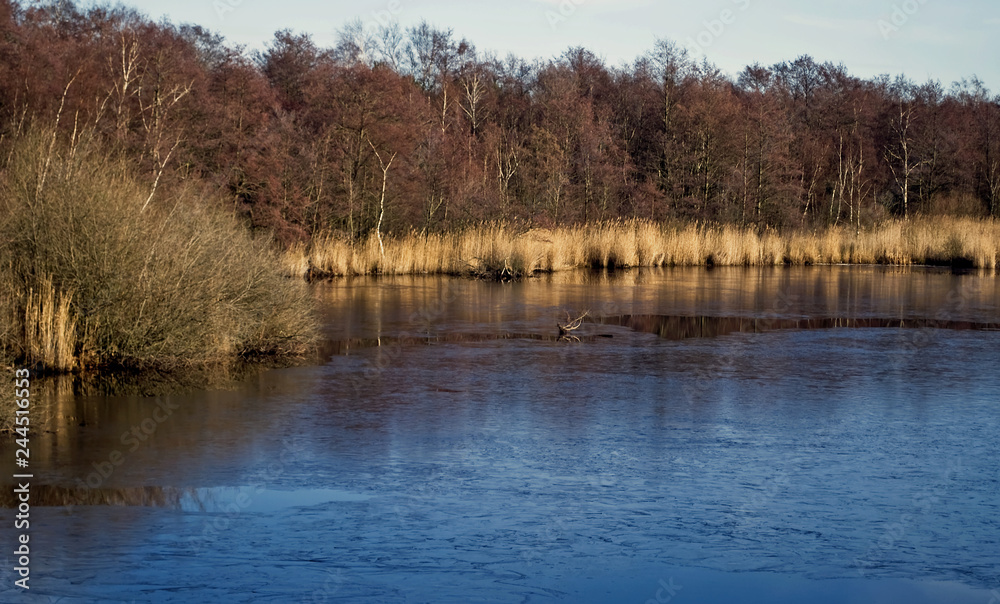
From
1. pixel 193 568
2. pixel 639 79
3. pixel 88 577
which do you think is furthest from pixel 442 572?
pixel 639 79

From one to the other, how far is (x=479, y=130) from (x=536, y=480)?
40.3 metres

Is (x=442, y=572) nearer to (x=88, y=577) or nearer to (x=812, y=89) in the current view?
(x=88, y=577)

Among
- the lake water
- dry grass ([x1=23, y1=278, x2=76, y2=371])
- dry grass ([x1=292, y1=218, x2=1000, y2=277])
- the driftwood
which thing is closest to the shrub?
dry grass ([x1=23, y1=278, x2=76, y2=371])

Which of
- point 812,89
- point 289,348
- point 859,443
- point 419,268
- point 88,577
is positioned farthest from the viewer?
point 812,89

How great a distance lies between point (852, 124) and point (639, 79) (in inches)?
422

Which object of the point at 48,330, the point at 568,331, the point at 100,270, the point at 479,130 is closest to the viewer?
the point at 48,330

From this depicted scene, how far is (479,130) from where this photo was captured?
45688mm

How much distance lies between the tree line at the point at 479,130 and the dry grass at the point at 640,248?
1.03m

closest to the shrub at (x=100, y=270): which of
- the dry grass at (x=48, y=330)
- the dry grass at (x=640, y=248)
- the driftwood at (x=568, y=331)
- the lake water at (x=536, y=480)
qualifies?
the dry grass at (x=48, y=330)

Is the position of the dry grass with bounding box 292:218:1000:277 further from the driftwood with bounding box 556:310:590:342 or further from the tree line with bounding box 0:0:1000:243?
the driftwood with bounding box 556:310:590:342

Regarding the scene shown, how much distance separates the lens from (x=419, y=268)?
25.5 m

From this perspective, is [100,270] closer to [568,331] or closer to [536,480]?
[536,480]

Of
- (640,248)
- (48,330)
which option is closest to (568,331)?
(48,330)

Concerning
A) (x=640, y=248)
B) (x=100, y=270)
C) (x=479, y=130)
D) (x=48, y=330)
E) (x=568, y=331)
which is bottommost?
(x=568, y=331)
